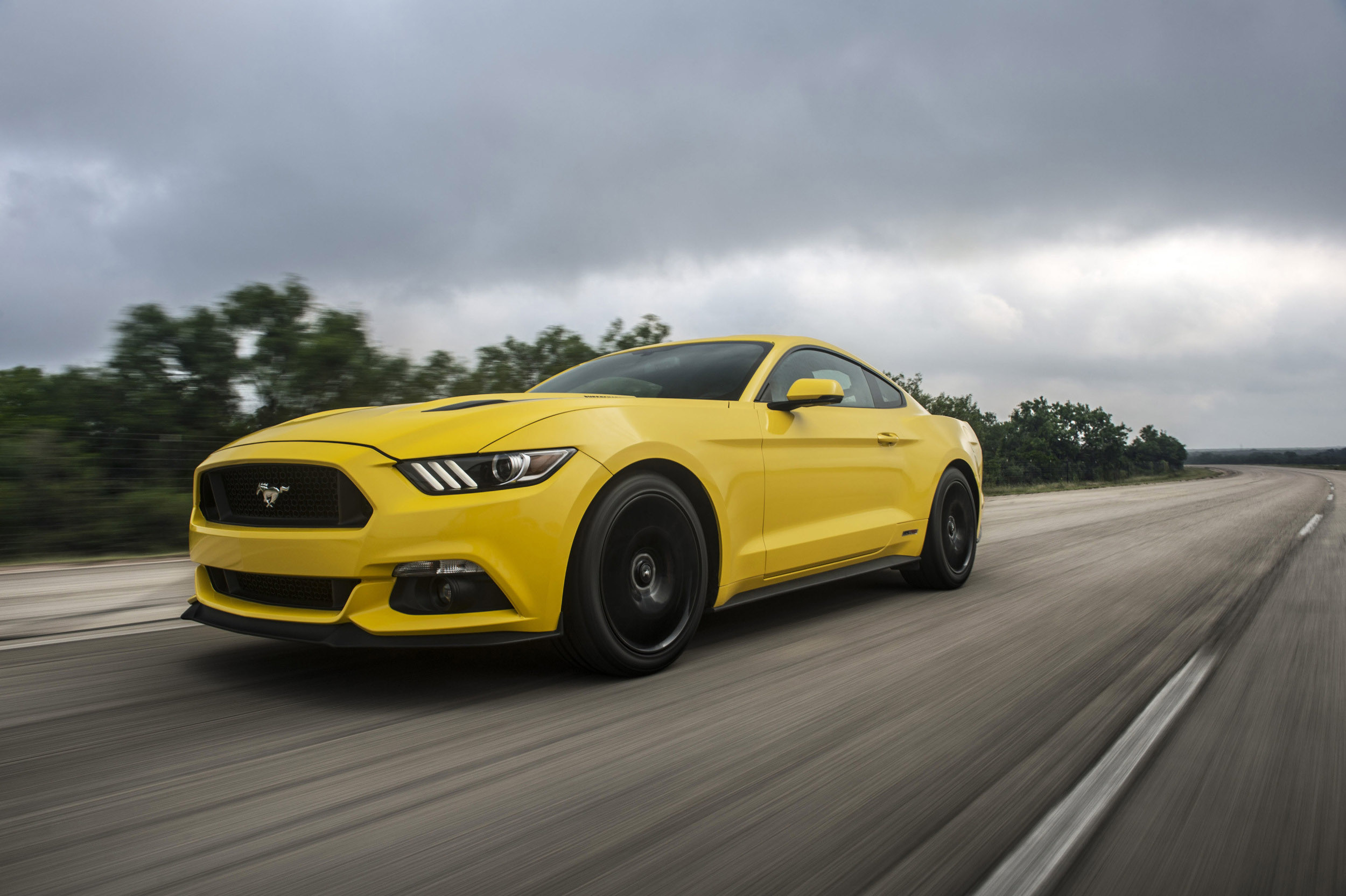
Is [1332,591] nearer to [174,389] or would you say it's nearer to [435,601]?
[435,601]

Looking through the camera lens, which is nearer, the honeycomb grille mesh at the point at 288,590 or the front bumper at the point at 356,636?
the front bumper at the point at 356,636

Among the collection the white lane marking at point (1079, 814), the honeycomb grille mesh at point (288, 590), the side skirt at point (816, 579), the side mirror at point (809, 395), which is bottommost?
the white lane marking at point (1079, 814)

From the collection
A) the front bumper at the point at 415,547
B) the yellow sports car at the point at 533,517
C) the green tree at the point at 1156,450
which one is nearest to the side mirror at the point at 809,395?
the yellow sports car at the point at 533,517

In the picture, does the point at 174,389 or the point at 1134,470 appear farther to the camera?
the point at 1134,470

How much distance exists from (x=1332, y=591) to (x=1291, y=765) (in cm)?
435

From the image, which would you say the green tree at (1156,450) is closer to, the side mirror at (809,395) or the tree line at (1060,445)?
the tree line at (1060,445)

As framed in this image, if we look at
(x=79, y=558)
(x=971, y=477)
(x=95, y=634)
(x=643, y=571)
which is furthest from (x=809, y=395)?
(x=79, y=558)

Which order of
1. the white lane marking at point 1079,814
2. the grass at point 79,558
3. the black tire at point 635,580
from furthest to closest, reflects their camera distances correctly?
the grass at point 79,558 < the black tire at point 635,580 < the white lane marking at point 1079,814

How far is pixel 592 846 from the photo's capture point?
78.3 inches

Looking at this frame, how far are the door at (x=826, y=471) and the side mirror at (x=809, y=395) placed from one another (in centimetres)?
4

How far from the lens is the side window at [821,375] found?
441cm

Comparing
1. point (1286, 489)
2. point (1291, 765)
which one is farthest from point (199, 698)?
point (1286, 489)

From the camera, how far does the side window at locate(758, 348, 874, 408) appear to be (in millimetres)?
4414

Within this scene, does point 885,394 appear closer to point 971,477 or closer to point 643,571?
point 971,477
